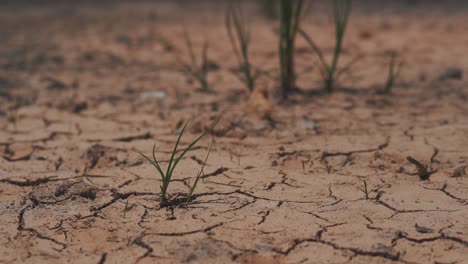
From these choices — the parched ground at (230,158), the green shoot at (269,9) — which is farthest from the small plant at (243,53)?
Result: the green shoot at (269,9)

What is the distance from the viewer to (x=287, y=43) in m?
3.04

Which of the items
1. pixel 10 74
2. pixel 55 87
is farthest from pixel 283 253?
pixel 10 74

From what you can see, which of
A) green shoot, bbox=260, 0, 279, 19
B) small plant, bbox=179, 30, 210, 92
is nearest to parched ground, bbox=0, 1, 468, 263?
small plant, bbox=179, 30, 210, 92

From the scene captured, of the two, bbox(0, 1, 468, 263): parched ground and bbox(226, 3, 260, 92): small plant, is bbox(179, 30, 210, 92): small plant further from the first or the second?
bbox(226, 3, 260, 92): small plant

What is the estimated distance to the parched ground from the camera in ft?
5.93

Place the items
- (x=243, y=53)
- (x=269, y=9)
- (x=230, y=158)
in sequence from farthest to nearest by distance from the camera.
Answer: (x=269, y=9)
(x=243, y=53)
(x=230, y=158)

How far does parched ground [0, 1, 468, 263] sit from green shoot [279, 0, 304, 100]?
10 cm

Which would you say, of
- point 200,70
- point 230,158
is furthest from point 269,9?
point 230,158

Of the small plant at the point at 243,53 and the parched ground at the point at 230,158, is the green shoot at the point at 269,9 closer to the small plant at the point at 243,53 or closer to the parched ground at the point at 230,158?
the small plant at the point at 243,53

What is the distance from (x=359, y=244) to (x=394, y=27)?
144 inches

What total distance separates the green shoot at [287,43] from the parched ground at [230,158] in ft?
0.34

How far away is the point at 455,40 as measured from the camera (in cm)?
460

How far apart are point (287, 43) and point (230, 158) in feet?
2.66

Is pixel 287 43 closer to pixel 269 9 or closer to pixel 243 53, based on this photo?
pixel 243 53
